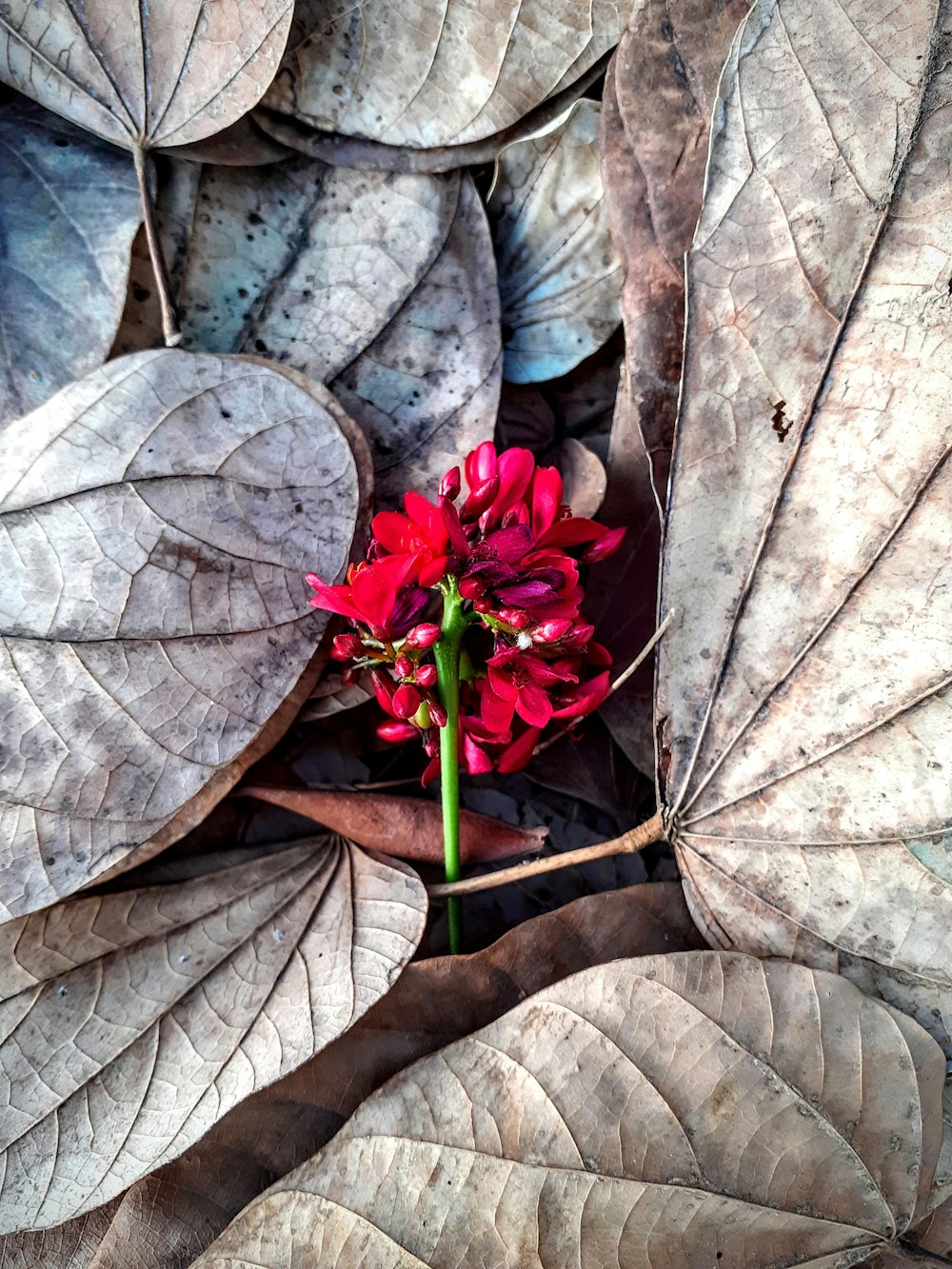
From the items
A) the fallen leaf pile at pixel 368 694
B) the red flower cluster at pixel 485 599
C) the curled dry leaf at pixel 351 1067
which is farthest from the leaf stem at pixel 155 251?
the curled dry leaf at pixel 351 1067

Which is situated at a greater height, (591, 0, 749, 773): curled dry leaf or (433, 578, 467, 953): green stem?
(591, 0, 749, 773): curled dry leaf

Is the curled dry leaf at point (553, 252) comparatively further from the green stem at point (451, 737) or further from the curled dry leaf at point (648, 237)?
the green stem at point (451, 737)

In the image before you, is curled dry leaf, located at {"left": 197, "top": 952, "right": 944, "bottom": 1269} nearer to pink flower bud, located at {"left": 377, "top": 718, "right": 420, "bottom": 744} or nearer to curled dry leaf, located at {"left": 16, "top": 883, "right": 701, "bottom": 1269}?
curled dry leaf, located at {"left": 16, "top": 883, "right": 701, "bottom": 1269}

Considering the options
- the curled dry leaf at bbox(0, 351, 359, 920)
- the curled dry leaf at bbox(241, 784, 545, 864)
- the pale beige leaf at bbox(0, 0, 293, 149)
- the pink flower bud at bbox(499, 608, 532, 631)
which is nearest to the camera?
the pink flower bud at bbox(499, 608, 532, 631)

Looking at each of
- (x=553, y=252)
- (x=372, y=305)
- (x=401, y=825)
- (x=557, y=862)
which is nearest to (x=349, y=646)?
(x=401, y=825)

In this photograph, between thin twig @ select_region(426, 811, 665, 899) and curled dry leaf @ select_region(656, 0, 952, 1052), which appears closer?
curled dry leaf @ select_region(656, 0, 952, 1052)

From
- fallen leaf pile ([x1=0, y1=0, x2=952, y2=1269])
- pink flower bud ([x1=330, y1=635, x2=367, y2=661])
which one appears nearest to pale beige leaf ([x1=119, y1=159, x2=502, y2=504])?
fallen leaf pile ([x1=0, y1=0, x2=952, y2=1269])
